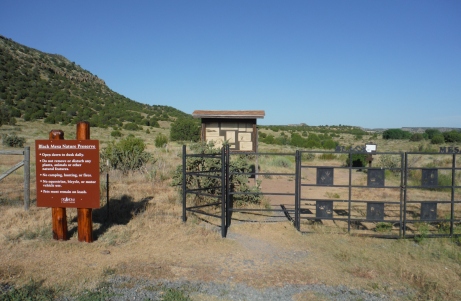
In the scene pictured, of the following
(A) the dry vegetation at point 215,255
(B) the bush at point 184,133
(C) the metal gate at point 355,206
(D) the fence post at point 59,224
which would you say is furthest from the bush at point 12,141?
(D) the fence post at point 59,224

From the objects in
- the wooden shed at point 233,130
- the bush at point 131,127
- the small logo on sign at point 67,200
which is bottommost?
the small logo on sign at point 67,200

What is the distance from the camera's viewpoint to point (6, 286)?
5.13 meters

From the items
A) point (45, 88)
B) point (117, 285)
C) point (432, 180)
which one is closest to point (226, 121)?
point (432, 180)

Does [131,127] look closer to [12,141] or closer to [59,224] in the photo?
[12,141]

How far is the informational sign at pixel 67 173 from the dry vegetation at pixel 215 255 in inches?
33.0

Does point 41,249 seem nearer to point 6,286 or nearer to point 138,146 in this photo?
point 6,286

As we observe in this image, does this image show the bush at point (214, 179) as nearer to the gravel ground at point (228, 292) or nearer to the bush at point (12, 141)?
the gravel ground at point (228, 292)

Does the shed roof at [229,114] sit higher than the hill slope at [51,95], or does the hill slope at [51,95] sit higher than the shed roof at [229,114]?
the hill slope at [51,95]

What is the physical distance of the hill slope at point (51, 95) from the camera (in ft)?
138

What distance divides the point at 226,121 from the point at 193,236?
21.9 feet

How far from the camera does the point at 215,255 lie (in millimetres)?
6785

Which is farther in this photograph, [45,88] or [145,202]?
[45,88]

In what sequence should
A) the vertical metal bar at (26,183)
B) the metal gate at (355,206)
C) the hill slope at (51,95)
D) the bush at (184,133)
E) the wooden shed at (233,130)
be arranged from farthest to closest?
the hill slope at (51,95) → the bush at (184,133) → the wooden shed at (233,130) → the vertical metal bar at (26,183) → the metal gate at (355,206)

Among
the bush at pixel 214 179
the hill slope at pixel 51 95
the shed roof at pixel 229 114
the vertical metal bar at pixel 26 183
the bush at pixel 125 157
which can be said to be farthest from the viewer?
the hill slope at pixel 51 95
